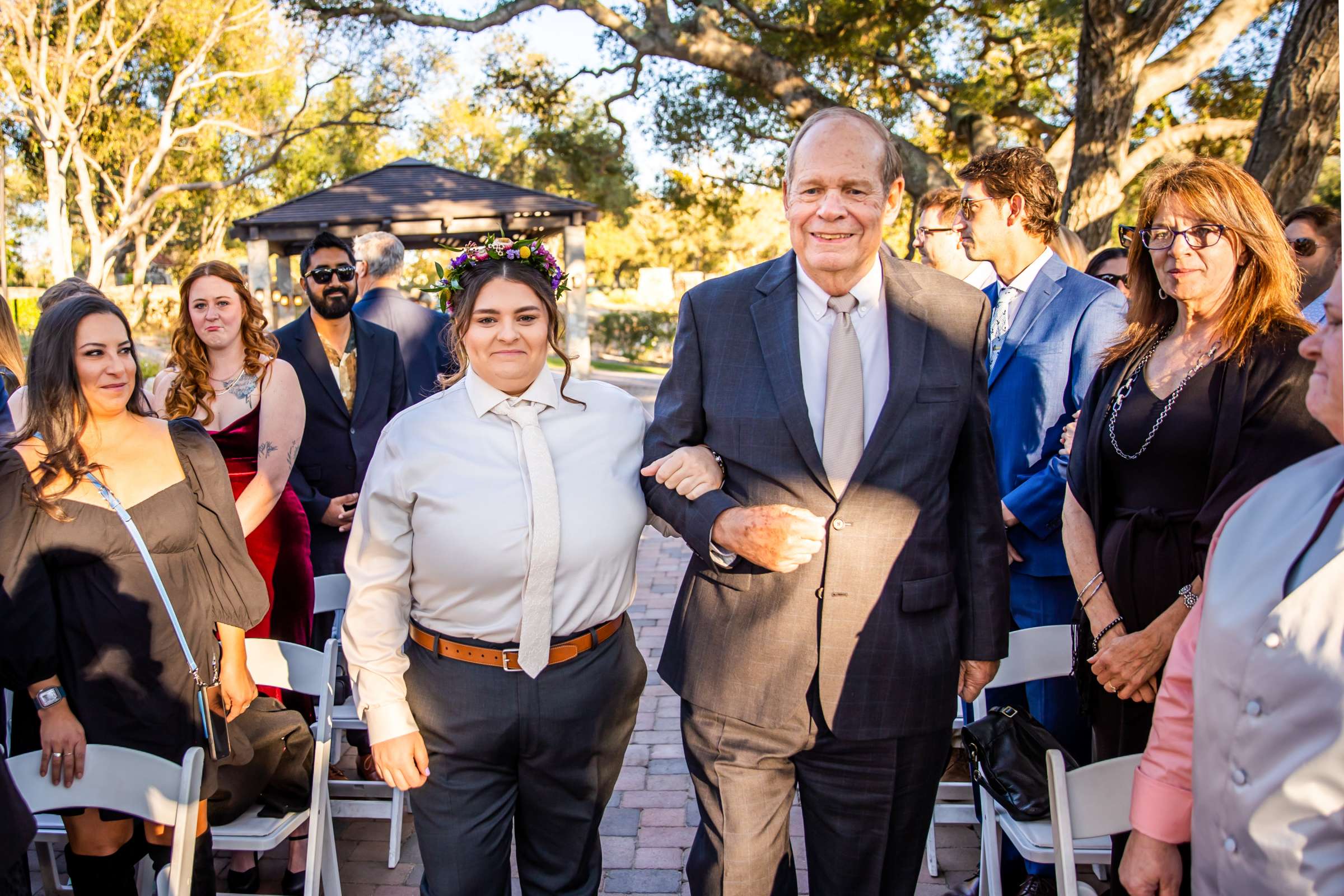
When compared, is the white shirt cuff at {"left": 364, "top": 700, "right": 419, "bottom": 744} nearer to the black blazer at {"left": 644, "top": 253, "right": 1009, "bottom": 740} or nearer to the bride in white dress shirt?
the bride in white dress shirt

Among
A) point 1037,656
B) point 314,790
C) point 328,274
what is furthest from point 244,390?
point 1037,656

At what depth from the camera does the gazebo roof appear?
1612 centimetres

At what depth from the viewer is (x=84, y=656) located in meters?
2.85

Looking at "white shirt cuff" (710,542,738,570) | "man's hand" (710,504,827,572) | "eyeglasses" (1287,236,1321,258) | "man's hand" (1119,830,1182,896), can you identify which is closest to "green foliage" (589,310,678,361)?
"eyeglasses" (1287,236,1321,258)

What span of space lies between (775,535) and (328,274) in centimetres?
346

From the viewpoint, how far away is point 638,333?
2550 cm

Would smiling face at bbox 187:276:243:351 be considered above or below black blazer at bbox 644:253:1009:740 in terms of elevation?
above

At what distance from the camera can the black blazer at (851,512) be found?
231 cm

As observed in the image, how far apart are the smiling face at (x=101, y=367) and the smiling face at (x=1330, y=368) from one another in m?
3.04

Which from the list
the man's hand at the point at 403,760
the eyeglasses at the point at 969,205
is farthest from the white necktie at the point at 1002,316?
the man's hand at the point at 403,760

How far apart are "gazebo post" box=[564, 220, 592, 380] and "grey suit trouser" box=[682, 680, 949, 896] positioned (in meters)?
14.1

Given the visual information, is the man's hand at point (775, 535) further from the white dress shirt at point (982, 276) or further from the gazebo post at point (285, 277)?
the gazebo post at point (285, 277)

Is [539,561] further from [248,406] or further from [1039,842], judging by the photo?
[248,406]

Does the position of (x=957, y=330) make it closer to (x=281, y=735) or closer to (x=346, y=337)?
(x=281, y=735)
